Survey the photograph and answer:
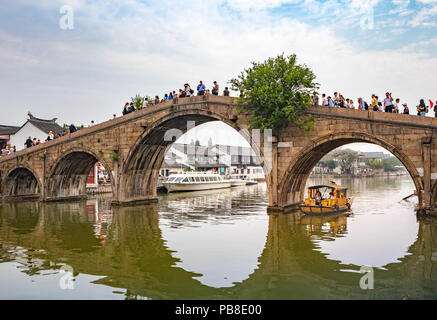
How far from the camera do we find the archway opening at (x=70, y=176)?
2684 cm

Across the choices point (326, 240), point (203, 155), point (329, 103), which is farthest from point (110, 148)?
point (203, 155)

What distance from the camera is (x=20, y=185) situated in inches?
1185

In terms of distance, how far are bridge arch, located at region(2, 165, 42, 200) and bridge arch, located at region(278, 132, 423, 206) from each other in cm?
1864

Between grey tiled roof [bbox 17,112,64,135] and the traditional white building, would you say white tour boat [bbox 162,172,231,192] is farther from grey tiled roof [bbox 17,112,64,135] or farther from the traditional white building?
grey tiled roof [bbox 17,112,64,135]

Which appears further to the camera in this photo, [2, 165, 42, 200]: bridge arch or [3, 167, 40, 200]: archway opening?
[3, 167, 40, 200]: archway opening

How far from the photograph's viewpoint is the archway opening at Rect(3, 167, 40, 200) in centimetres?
2901

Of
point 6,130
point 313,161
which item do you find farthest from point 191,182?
point 6,130

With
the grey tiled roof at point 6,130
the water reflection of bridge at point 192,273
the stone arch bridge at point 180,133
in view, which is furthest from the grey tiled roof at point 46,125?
the water reflection of bridge at point 192,273

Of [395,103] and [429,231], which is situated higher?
[395,103]

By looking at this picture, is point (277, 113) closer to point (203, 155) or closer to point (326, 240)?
point (326, 240)

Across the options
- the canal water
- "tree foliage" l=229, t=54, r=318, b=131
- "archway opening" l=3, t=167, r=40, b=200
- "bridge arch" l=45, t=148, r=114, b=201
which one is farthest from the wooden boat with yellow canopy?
"archway opening" l=3, t=167, r=40, b=200

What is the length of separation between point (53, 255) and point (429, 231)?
1227 cm

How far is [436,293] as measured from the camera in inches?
291
